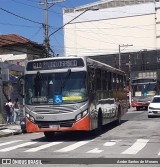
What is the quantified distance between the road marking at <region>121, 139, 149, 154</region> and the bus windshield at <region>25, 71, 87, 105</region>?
8.62 feet

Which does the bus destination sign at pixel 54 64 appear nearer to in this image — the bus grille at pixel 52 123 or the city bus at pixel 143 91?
the bus grille at pixel 52 123

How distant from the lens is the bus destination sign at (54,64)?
17.0 metres

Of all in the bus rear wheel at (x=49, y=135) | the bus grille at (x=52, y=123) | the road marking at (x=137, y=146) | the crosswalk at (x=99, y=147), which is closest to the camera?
the road marking at (x=137, y=146)

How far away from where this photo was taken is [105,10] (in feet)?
372

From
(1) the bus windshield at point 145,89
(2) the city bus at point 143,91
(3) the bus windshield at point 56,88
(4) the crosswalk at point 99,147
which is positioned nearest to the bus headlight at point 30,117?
(3) the bus windshield at point 56,88

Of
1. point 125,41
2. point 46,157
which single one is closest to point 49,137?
point 46,157

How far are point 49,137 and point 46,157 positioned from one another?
6.78m

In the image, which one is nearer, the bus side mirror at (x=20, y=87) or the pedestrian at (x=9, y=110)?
the bus side mirror at (x=20, y=87)

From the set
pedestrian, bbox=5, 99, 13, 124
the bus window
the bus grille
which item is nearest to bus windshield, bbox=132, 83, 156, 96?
pedestrian, bbox=5, 99, 13, 124

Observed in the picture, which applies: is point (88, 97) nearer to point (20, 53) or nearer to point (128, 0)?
point (20, 53)

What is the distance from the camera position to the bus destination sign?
16984mm

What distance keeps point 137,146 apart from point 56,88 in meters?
4.03

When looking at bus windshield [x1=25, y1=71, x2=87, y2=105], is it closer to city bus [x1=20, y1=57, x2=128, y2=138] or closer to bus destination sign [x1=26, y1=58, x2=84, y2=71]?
city bus [x1=20, y1=57, x2=128, y2=138]

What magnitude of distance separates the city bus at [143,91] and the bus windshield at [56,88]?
2803 centimetres
